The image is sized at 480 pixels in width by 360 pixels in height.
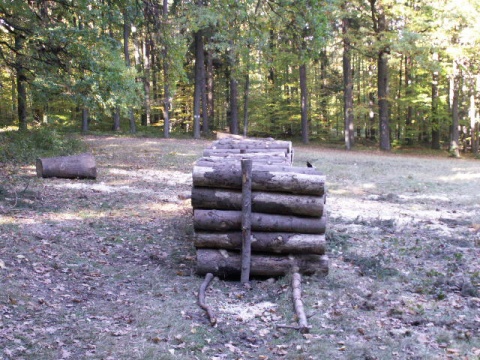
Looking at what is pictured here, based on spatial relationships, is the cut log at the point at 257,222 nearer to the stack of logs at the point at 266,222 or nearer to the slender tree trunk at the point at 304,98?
the stack of logs at the point at 266,222

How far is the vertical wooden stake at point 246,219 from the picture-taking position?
639cm

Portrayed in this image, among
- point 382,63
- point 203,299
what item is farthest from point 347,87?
point 203,299

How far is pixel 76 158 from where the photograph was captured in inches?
524

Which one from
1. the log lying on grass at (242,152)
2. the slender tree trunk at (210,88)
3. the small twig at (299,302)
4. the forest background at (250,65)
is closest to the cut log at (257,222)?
the small twig at (299,302)

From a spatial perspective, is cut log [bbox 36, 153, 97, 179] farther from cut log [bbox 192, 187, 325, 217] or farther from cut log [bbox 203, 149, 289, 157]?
cut log [bbox 192, 187, 325, 217]

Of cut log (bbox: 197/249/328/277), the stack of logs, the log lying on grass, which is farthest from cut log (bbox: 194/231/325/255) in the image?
the log lying on grass

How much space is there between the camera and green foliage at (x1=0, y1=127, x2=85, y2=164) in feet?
50.6

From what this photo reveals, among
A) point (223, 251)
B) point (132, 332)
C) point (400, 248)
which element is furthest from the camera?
point (400, 248)

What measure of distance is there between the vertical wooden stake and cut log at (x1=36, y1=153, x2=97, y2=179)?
824 centimetres

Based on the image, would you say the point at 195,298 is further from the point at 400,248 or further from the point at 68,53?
the point at 68,53

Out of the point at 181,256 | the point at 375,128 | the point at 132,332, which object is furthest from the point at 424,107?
the point at 132,332

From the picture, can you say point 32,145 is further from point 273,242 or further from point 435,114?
point 435,114

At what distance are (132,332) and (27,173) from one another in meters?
10.1

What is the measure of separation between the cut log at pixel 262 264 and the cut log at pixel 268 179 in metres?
0.98
